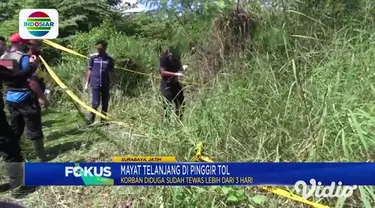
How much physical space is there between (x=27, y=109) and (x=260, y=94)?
8.68 feet

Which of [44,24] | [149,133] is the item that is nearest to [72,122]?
[44,24]

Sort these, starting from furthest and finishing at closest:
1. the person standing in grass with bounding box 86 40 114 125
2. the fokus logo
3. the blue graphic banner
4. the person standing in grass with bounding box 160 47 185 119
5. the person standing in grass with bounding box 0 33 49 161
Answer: the person standing in grass with bounding box 86 40 114 125 → the fokus logo → the person standing in grass with bounding box 160 47 185 119 → the person standing in grass with bounding box 0 33 49 161 → the blue graphic banner

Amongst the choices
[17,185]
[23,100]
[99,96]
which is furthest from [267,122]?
[99,96]

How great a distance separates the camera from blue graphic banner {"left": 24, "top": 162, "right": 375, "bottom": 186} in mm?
3926

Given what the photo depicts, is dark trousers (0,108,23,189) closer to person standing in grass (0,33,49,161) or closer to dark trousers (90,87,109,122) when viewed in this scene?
person standing in grass (0,33,49,161)

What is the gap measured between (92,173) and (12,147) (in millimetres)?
2308

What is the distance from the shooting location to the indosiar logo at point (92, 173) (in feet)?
13.0

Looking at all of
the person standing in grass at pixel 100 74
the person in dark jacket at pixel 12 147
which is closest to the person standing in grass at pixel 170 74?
the person standing in grass at pixel 100 74

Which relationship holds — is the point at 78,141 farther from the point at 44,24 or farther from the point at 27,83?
the point at 44,24

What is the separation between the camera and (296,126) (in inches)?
199

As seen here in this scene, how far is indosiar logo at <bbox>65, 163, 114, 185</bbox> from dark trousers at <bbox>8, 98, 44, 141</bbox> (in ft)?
8.91

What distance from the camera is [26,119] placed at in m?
6.56

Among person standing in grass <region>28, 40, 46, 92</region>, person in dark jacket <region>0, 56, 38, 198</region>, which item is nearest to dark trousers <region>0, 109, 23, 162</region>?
person in dark jacket <region>0, 56, 38, 198</region>

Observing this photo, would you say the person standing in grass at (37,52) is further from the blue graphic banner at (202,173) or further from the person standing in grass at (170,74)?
the blue graphic banner at (202,173)
